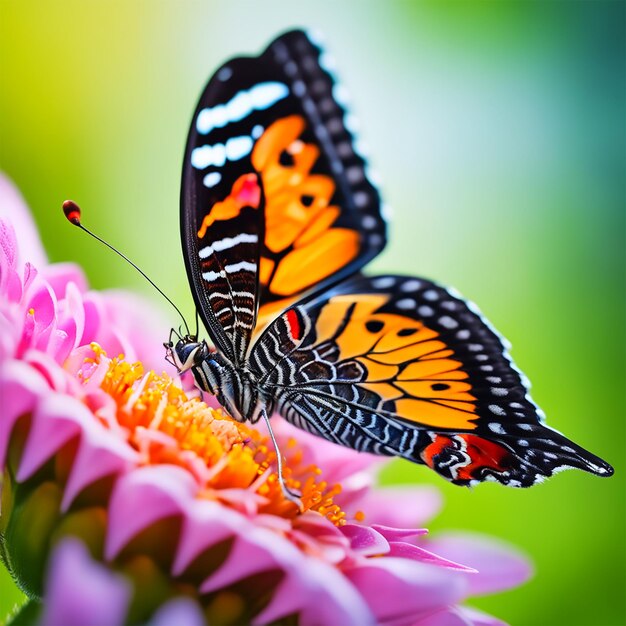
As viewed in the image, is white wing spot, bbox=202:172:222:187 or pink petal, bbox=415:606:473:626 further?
white wing spot, bbox=202:172:222:187

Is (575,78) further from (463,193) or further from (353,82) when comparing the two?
(353,82)

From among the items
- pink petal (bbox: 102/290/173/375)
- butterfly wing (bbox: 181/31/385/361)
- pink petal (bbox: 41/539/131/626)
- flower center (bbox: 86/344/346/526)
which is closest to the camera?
pink petal (bbox: 41/539/131/626)

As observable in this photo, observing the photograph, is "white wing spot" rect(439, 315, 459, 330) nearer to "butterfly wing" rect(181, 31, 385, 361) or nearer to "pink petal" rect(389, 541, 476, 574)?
"butterfly wing" rect(181, 31, 385, 361)

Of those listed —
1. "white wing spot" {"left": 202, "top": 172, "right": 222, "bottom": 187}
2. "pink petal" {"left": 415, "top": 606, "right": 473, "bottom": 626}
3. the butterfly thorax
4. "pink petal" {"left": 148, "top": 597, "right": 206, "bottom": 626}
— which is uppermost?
"white wing spot" {"left": 202, "top": 172, "right": 222, "bottom": 187}

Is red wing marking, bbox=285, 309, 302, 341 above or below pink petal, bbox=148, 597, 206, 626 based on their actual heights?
above

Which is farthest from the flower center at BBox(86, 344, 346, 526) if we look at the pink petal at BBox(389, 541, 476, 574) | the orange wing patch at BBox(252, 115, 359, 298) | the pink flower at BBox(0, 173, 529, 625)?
the orange wing patch at BBox(252, 115, 359, 298)

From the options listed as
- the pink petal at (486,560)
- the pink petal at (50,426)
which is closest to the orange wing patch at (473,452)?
the pink petal at (486,560)

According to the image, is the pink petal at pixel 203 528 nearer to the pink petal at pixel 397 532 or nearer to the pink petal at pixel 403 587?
the pink petal at pixel 403 587
